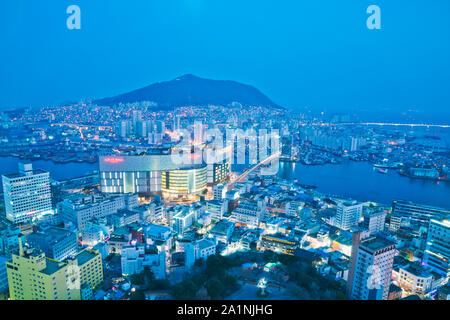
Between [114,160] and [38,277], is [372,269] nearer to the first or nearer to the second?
[38,277]

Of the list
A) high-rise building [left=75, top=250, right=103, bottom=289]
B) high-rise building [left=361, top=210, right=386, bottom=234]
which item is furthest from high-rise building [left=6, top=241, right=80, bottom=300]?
high-rise building [left=361, top=210, right=386, bottom=234]

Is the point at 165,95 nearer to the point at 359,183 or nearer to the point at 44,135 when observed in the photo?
the point at 44,135

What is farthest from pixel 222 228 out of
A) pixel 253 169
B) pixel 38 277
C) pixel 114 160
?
pixel 253 169

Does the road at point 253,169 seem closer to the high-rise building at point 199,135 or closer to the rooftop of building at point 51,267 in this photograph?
the high-rise building at point 199,135

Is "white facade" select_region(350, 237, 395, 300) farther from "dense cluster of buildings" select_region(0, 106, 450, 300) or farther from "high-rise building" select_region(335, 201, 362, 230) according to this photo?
"high-rise building" select_region(335, 201, 362, 230)

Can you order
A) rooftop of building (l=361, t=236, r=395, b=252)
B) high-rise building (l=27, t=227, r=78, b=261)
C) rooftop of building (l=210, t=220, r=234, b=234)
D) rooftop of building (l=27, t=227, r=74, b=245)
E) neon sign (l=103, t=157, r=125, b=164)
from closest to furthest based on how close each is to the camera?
rooftop of building (l=361, t=236, r=395, b=252) < high-rise building (l=27, t=227, r=78, b=261) < rooftop of building (l=27, t=227, r=74, b=245) < rooftop of building (l=210, t=220, r=234, b=234) < neon sign (l=103, t=157, r=125, b=164)

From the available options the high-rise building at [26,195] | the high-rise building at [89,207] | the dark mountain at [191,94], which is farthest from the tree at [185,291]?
the dark mountain at [191,94]

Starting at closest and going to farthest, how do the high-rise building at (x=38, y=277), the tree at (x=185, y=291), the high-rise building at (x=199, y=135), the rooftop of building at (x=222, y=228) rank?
the high-rise building at (x=38, y=277) → the tree at (x=185, y=291) → the rooftop of building at (x=222, y=228) → the high-rise building at (x=199, y=135)
